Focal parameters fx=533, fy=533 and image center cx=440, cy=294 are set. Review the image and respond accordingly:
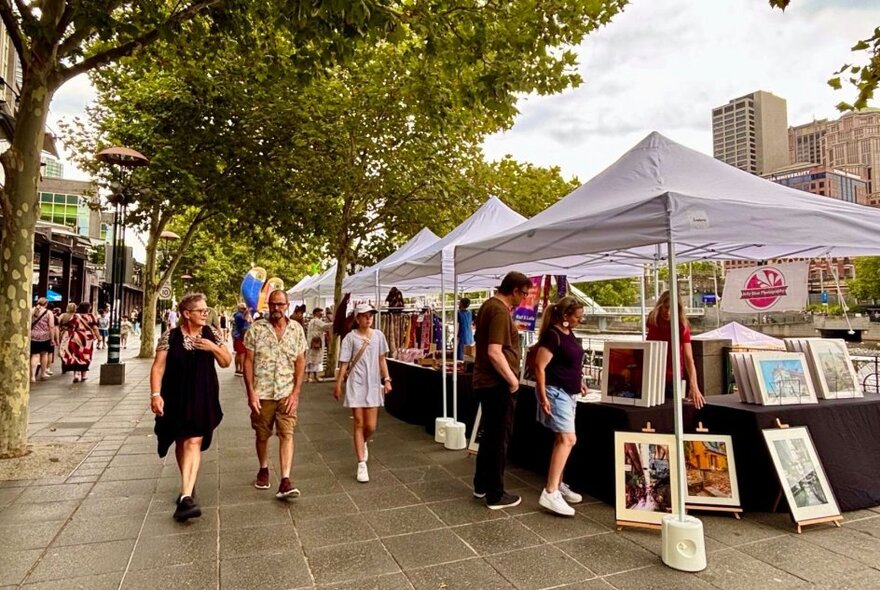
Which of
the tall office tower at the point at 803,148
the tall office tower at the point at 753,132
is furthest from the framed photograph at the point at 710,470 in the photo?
the tall office tower at the point at 803,148

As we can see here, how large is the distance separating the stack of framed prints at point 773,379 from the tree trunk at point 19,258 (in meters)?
7.09

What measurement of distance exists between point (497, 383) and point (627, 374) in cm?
111

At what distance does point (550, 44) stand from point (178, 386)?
5977mm

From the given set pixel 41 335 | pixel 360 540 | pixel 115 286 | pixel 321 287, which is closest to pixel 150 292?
pixel 115 286

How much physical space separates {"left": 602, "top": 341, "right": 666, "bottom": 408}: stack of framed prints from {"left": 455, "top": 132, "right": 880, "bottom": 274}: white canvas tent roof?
0.93m

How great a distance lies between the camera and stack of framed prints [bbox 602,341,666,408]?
169 inches

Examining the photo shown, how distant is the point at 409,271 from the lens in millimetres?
7617

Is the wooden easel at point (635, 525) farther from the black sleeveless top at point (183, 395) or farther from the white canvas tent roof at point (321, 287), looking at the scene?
the white canvas tent roof at point (321, 287)

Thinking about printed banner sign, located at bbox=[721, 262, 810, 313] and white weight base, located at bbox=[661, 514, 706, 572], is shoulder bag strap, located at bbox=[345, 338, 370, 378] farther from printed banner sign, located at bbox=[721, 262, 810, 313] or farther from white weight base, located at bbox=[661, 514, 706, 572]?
printed banner sign, located at bbox=[721, 262, 810, 313]

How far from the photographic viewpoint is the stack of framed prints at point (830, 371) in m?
4.60

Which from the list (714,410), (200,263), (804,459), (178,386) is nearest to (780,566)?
(804,459)

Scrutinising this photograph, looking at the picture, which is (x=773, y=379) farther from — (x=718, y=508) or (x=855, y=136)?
(x=855, y=136)

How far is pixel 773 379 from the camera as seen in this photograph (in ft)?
14.2

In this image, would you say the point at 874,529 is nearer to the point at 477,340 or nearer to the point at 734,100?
the point at 477,340
